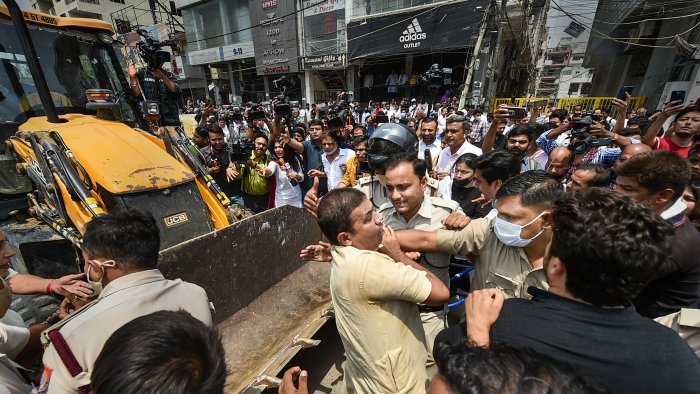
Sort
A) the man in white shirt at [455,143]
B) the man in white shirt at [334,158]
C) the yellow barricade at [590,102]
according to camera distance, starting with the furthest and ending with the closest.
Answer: the yellow barricade at [590,102] → the man in white shirt at [334,158] → the man in white shirt at [455,143]

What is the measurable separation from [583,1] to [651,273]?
20806 mm

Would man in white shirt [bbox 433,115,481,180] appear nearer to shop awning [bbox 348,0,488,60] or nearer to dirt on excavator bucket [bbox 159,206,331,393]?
dirt on excavator bucket [bbox 159,206,331,393]

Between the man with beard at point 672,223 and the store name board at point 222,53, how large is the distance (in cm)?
2586

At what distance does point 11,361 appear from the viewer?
54.7 inches

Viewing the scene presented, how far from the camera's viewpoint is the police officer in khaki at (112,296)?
1170 millimetres

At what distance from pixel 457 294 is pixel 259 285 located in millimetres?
2079

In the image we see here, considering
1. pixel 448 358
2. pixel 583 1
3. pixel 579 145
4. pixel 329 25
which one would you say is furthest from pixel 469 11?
pixel 448 358

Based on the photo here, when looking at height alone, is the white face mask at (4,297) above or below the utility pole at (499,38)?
below

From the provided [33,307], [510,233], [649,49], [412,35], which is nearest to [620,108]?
[510,233]

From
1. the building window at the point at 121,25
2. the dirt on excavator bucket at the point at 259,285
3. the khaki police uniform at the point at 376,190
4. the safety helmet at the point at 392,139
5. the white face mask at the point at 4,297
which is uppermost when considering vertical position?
the building window at the point at 121,25

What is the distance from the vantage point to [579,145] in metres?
3.43

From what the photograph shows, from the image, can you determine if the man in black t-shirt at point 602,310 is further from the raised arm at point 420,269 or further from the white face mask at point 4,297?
the white face mask at point 4,297

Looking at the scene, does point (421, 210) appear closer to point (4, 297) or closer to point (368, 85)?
point (4, 297)

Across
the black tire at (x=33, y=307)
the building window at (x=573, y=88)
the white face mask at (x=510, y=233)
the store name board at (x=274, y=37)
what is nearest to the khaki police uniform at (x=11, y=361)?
the black tire at (x=33, y=307)
